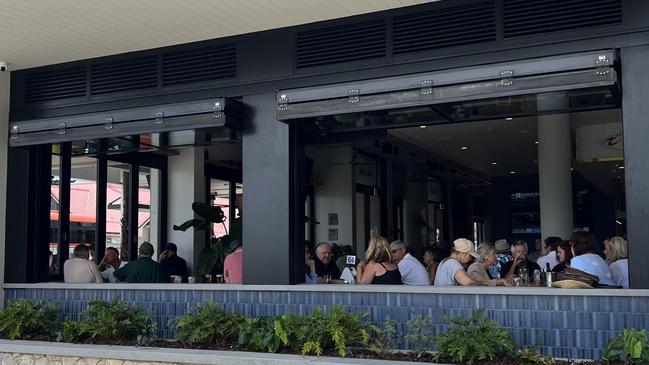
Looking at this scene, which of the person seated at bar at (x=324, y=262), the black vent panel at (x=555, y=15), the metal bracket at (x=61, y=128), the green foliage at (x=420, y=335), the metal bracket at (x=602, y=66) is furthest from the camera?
the person seated at bar at (x=324, y=262)

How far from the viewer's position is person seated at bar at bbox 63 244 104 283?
8016 millimetres

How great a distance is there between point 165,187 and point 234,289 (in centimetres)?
539

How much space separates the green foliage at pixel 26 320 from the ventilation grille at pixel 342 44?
3.54m

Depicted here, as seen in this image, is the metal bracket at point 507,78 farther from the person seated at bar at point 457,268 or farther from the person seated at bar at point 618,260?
the person seated at bar at point 618,260

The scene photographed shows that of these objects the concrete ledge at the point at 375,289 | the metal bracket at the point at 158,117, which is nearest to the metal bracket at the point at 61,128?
the metal bracket at the point at 158,117

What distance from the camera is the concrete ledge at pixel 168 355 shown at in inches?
206

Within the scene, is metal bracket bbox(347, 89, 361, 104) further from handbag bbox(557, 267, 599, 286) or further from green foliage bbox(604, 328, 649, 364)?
green foliage bbox(604, 328, 649, 364)

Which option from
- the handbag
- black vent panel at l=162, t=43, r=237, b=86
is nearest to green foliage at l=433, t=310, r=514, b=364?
the handbag

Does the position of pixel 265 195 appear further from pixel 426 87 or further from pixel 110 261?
pixel 110 261

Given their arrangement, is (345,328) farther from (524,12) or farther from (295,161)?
(524,12)

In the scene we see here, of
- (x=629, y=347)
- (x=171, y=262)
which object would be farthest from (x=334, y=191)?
(x=629, y=347)

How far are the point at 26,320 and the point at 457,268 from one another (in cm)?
417

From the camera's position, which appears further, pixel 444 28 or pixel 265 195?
pixel 265 195

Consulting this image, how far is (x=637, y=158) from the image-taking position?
520 centimetres
